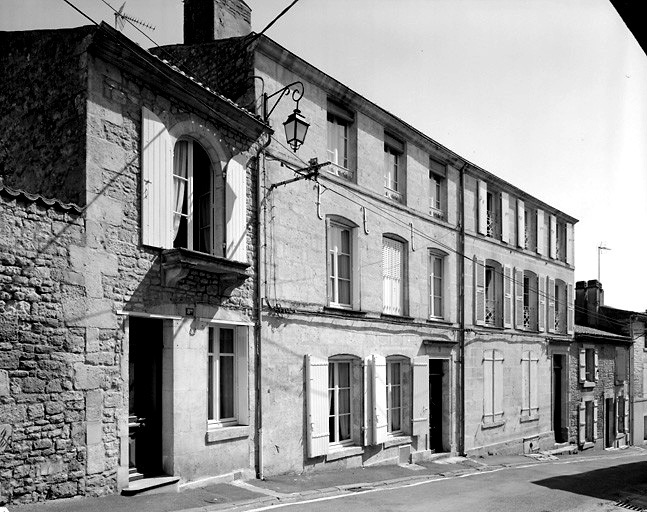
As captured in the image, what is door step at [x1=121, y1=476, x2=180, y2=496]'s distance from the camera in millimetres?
8438

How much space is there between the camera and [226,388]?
10.8m

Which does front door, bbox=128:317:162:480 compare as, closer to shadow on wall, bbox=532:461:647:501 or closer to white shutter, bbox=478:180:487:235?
shadow on wall, bbox=532:461:647:501

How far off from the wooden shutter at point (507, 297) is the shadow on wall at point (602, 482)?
17.7ft

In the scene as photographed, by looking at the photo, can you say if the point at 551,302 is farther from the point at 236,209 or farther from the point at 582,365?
the point at 236,209

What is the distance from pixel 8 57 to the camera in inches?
384

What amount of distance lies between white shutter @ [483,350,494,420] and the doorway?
2.05m

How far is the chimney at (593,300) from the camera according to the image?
30.5m

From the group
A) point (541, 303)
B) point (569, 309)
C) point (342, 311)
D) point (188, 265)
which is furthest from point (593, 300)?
point (188, 265)

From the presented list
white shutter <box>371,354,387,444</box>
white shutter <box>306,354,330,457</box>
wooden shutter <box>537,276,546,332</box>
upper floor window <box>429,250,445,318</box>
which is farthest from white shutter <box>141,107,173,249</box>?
wooden shutter <box>537,276,546,332</box>

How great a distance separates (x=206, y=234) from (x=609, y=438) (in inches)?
939

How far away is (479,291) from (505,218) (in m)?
3.01

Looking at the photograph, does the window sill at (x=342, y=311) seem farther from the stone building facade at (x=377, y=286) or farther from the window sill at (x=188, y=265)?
the window sill at (x=188, y=265)

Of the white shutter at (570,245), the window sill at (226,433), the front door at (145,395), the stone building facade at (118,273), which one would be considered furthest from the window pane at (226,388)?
the white shutter at (570,245)

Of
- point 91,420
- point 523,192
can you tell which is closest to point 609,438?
point 523,192
